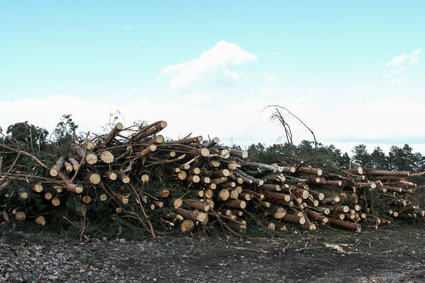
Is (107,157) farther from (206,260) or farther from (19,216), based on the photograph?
(206,260)

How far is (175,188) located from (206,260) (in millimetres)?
1853

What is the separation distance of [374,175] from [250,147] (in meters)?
3.07

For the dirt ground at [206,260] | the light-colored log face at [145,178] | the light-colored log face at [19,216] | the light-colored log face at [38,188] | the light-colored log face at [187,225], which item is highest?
the light-colored log face at [145,178]

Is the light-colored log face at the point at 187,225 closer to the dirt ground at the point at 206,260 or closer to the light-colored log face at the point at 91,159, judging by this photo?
the dirt ground at the point at 206,260

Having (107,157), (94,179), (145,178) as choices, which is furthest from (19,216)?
(145,178)

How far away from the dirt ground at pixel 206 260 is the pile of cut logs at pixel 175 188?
0.56m

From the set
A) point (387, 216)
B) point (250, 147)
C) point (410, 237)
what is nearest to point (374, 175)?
point (387, 216)

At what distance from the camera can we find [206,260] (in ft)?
18.0

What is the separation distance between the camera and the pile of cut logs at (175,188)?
21.1 feet

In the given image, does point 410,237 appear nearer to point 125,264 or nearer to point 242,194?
point 242,194

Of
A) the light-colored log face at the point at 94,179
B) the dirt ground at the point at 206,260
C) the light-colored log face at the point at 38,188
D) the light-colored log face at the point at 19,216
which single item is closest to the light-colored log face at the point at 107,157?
the light-colored log face at the point at 94,179

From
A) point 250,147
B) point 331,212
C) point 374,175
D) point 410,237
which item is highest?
point 250,147

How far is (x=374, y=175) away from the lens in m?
9.52

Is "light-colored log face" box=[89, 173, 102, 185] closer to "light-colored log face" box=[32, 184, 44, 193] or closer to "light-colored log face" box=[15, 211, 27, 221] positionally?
"light-colored log face" box=[32, 184, 44, 193]
